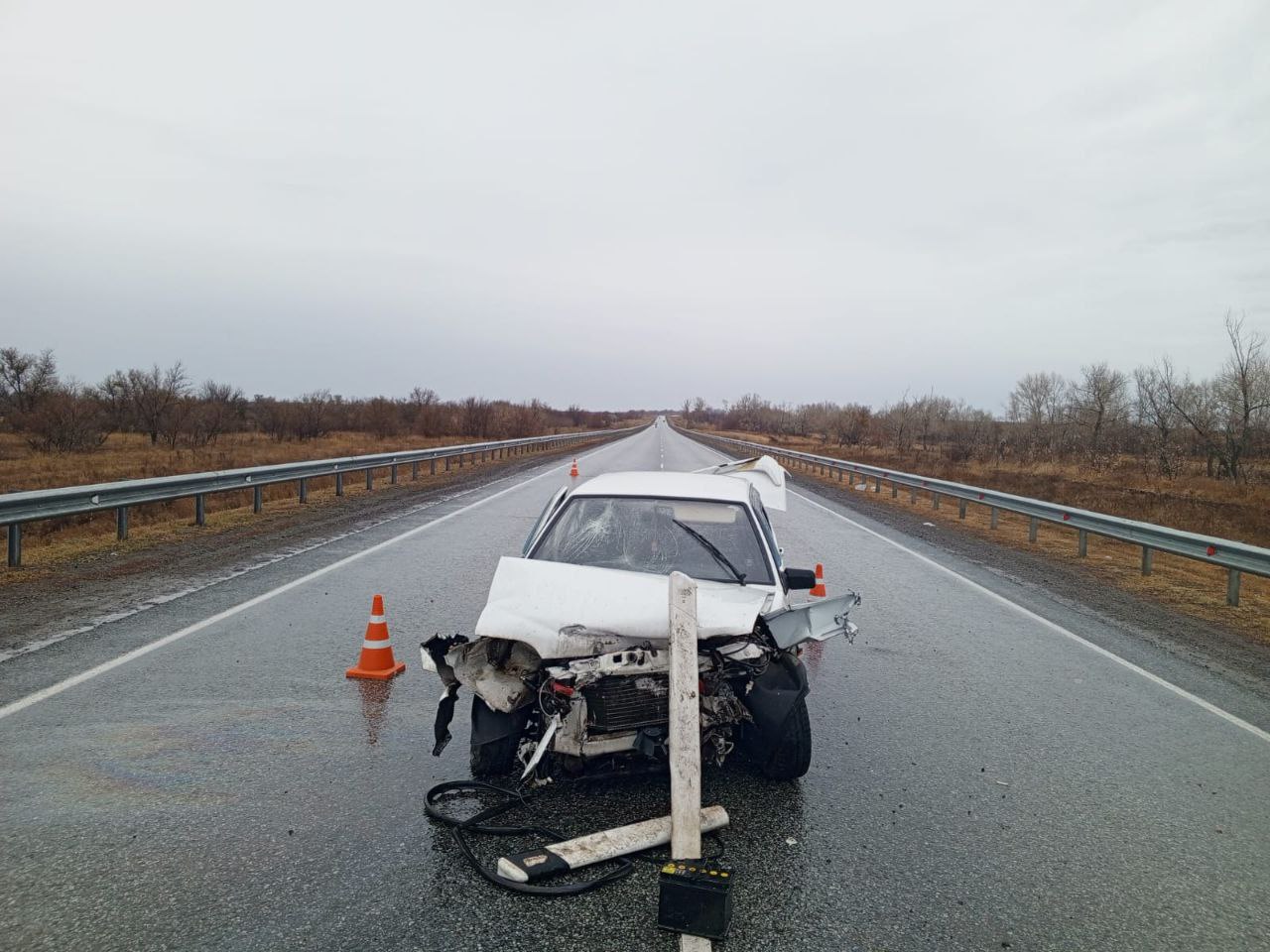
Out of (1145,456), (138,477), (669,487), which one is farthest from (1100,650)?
(1145,456)

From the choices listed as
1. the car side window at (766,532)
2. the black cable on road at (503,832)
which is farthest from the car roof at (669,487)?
the black cable on road at (503,832)

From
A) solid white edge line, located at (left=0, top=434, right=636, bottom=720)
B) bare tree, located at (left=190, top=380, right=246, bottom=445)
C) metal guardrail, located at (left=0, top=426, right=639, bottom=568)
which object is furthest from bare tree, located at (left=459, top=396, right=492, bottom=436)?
solid white edge line, located at (left=0, top=434, right=636, bottom=720)

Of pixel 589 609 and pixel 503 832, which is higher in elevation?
pixel 589 609

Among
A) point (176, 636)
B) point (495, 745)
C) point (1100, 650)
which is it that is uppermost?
point (495, 745)

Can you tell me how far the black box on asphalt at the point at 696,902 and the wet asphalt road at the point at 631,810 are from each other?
128 millimetres

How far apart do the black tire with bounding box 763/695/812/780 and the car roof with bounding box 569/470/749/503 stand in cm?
176

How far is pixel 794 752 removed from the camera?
4234mm

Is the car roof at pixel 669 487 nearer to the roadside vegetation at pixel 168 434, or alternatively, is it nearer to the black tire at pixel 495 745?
the black tire at pixel 495 745

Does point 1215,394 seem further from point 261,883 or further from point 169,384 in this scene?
point 169,384

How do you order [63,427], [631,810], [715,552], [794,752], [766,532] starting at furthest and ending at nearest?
[63,427]
[766,532]
[715,552]
[794,752]
[631,810]

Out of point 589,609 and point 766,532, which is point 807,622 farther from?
point 766,532

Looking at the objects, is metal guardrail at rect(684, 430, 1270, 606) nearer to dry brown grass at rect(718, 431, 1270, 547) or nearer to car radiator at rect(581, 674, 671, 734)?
dry brown grass at rect(718, 431, 1270, 547)

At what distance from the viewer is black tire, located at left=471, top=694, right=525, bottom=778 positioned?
13.3 ft

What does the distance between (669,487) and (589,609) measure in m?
1.92
